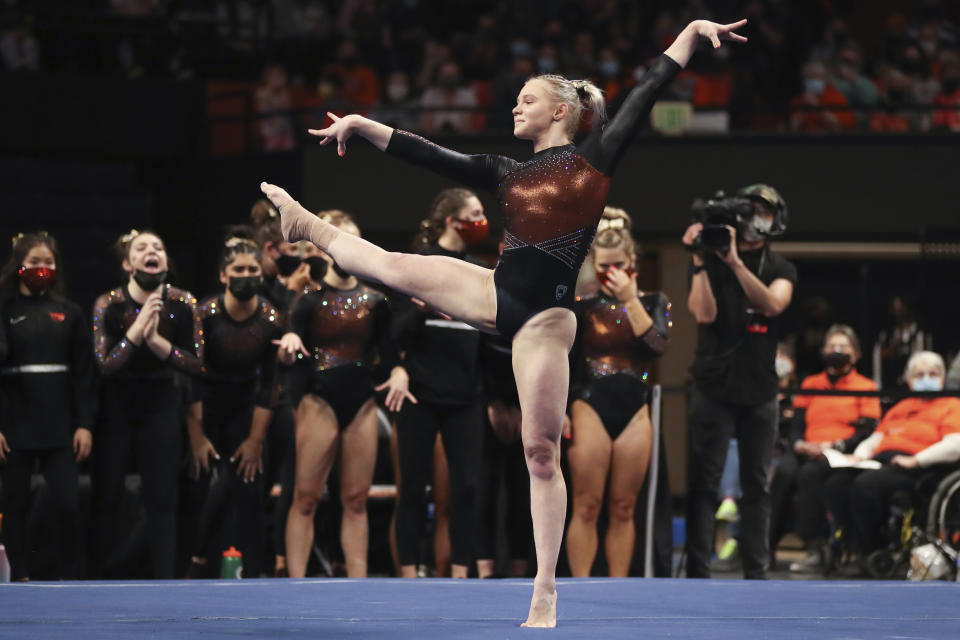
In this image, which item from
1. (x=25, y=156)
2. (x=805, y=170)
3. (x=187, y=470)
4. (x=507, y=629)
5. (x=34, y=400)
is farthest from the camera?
(x=25, y=156)

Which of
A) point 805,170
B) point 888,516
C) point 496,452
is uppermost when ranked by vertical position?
point 805,170

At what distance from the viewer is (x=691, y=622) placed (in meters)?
4.03

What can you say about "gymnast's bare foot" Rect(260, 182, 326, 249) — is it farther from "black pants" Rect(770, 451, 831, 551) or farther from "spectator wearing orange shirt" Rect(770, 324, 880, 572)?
"spectator wearing orange shirt" Rect(770, 324, 880, 572)

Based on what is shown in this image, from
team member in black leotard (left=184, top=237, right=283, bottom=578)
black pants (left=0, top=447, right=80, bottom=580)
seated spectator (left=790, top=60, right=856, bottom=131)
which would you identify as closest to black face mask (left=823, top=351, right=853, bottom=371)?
team member in black leotard (left=184, top=237, right=283, bottom=578)

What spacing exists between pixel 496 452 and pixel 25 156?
7.37m

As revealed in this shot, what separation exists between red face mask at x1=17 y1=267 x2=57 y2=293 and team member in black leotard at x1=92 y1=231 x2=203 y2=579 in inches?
9.9

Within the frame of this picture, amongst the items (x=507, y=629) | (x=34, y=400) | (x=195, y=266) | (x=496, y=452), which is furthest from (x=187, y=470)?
(x=195, y=266)

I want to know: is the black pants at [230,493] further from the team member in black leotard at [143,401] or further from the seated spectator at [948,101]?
the seated spectator at [948,101]

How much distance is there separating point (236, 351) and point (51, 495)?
40.1 inches

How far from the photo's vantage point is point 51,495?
19.7ft

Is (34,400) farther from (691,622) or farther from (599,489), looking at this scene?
(691,622)

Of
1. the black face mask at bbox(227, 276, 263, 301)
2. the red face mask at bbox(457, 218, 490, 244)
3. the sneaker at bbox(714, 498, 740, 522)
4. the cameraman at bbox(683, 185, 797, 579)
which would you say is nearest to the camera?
the red face mask at bbox(457, 218, 490, 244)

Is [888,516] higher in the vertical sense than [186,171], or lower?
lower

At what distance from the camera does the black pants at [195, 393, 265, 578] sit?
20.4ft
